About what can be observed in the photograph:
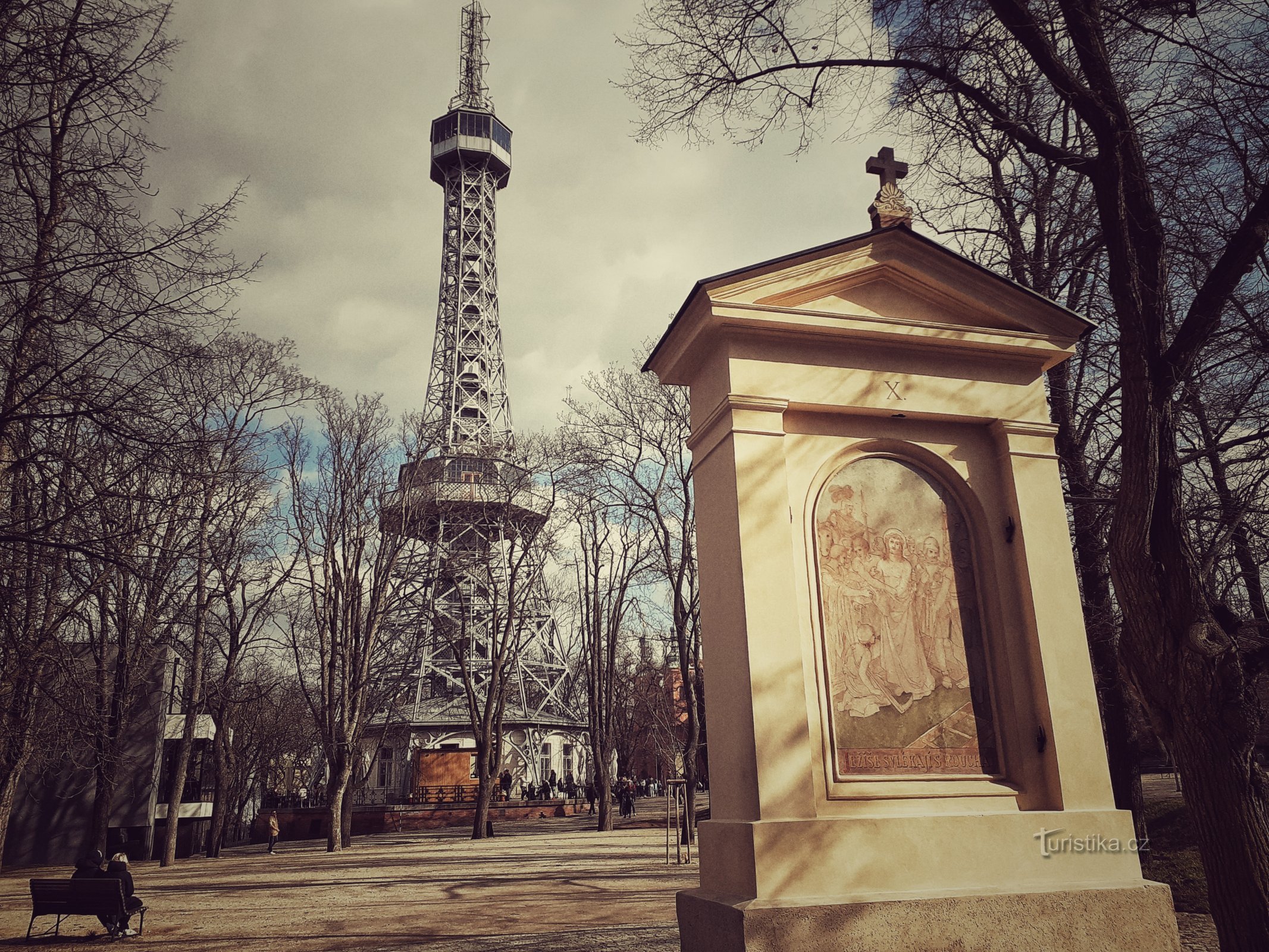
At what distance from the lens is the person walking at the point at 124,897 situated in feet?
35.4

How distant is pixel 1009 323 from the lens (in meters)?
7.50

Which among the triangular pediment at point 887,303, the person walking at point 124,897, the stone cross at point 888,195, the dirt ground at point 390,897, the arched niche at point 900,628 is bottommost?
the dirt ground at point 390,897

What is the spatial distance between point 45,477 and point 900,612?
6.69 meters

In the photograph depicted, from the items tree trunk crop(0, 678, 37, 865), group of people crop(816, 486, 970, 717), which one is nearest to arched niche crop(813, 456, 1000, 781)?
group of people crop(816, 486, 970, 717)

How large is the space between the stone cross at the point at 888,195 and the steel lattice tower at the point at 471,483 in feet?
61.8

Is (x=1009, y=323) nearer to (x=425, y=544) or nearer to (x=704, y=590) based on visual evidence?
(x=704, y=590)

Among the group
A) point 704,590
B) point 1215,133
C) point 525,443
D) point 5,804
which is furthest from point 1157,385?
point 525,443

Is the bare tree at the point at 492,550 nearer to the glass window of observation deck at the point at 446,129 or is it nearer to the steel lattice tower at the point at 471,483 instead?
the steel lattice tower at the point at 471,483

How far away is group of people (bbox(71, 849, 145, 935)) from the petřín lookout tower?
1327 cm

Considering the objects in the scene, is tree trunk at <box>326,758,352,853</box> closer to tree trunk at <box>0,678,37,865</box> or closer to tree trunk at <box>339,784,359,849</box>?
tree trunk at <box>339,784,359,849</box>

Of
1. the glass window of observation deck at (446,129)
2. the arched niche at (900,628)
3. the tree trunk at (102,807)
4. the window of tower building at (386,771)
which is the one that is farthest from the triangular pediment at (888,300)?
the glass window of observation deck at (446,129)

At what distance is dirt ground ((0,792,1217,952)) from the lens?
934 cm

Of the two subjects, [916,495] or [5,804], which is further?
[5,804]

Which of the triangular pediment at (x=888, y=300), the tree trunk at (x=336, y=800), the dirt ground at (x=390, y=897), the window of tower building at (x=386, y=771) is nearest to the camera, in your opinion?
the triangular pediment at (x=888, y=300)
